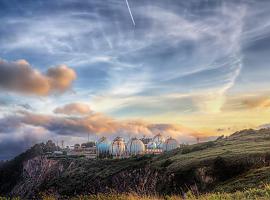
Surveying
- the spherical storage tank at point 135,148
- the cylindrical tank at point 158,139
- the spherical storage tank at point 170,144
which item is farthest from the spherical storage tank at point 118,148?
the cylindrical tank at point 158,139

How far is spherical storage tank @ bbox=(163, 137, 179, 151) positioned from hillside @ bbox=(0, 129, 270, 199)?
115 ft

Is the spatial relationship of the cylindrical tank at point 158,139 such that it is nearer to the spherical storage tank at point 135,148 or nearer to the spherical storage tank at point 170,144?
the spherical storage tank at point 170,144

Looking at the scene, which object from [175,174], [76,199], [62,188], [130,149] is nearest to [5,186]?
[130,149]

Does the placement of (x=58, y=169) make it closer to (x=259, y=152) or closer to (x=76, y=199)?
(x=259, y=152)

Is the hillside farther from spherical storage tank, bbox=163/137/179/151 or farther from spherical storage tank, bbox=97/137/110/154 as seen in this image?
spherical storage tank, bbox=163/137/179/151

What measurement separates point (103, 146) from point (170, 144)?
26.7m

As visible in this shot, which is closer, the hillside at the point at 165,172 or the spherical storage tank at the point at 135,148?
the hillside at the point at 165,172

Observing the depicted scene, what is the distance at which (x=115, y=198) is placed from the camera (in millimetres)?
19875

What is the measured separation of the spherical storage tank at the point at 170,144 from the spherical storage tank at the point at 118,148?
16.0m

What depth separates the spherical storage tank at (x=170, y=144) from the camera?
5646 inches

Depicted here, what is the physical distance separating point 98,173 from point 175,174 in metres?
39.8

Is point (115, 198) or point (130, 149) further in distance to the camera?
point (130, 149)

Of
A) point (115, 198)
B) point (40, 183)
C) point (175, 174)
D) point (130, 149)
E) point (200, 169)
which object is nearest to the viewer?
point (115, 198)

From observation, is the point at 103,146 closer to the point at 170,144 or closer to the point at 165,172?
the point at 170,144
